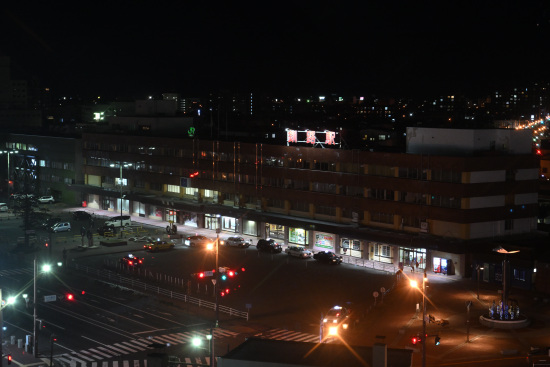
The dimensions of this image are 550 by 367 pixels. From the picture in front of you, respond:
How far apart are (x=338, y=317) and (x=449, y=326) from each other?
310 inches

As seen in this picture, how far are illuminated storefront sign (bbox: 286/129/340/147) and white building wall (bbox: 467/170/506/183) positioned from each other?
17608mm

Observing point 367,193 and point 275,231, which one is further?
point 275,231

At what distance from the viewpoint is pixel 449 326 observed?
171ft

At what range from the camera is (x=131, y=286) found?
6525 cm

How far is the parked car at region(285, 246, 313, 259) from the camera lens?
76.9m

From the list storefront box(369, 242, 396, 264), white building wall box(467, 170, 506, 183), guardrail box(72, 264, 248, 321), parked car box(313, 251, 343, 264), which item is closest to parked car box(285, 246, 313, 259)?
parked car box(313, 251, 343, 264)

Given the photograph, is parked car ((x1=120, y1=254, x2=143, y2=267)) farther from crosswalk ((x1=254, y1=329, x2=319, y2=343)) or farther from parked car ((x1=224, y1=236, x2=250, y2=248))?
crosswalk ((x1=254, y1=329, x2=319, y2=343))

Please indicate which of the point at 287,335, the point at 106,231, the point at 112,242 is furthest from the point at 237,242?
the point at 287,335

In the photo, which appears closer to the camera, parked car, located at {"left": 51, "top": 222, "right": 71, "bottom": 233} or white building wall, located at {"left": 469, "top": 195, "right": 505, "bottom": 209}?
white building wall, located at {"left": 469, "top": 195, "right": 505, "bottom": 209}

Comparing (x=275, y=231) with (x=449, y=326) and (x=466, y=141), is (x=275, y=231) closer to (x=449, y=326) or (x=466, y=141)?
(x=466, y=141)

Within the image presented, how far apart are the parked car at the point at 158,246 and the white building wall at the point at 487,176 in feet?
112

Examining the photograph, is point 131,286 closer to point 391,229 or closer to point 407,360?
point 391,229

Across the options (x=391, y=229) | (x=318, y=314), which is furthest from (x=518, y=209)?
(x=318, y=314)

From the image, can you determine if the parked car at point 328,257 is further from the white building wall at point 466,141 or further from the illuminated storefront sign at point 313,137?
the white building wall at point 466,141
